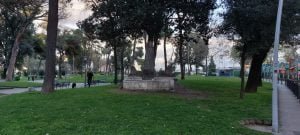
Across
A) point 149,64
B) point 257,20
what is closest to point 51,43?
point 149,64

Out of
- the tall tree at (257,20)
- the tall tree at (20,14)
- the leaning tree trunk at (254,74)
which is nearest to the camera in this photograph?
the tall tree at (257,20)

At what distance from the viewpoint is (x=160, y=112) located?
1162 cm

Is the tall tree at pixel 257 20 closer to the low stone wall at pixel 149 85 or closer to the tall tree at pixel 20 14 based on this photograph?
the low stone wall at pixel 149 85

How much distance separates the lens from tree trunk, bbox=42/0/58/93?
18906 millimetres

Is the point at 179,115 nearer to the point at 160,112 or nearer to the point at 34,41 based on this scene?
the point at 160,112

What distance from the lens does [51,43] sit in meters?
19.2

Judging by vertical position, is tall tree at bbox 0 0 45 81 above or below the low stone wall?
above

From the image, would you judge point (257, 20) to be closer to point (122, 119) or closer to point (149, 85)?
point (149, 85)

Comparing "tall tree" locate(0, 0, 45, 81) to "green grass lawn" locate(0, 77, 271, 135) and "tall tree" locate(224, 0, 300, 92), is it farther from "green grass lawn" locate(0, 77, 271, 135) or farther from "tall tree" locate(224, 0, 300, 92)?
"green grass lawn" locate(0, 77, 271, 135)

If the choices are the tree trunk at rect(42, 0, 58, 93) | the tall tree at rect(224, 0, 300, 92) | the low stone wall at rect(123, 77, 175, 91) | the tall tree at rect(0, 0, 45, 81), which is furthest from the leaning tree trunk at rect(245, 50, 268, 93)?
the tall tree at rect(0, 0, 45, 81)

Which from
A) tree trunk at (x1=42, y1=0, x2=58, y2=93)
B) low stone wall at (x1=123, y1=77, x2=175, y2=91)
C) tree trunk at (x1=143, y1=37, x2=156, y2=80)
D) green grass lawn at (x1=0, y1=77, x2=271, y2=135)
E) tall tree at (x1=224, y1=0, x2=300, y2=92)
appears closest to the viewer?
green grass lawn at (x1=0, y1=77, x2=271, y2=135)

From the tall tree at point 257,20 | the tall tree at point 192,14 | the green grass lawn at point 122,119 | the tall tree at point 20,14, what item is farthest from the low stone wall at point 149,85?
the tall tree at point 20,14

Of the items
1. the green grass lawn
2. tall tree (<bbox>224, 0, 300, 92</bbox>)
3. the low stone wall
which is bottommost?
the green grass lawn

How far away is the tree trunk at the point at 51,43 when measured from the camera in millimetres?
18906
